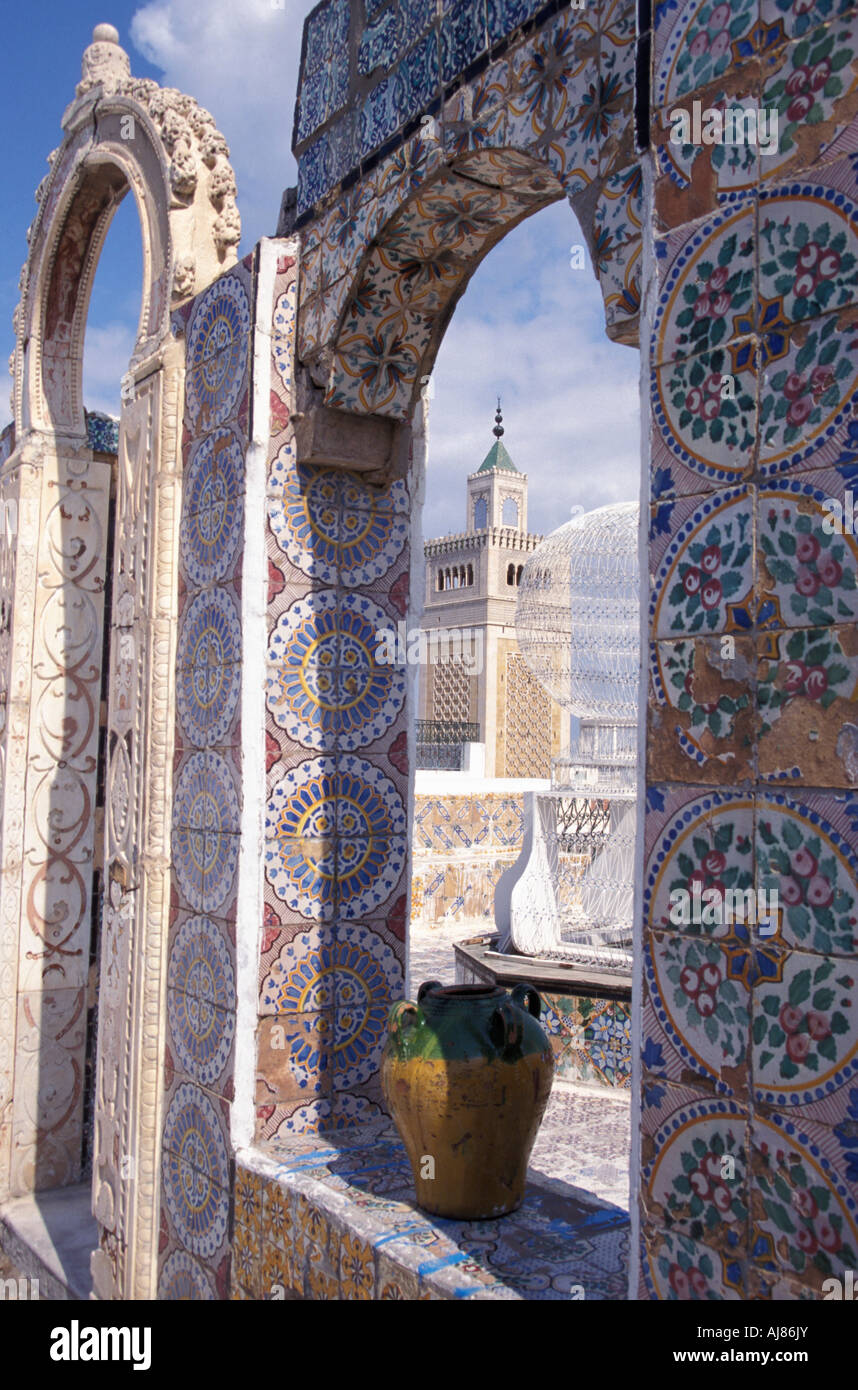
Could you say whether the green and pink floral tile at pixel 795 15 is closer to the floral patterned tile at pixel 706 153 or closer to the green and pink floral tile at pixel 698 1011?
the floral patterned tile at pixel 706 153

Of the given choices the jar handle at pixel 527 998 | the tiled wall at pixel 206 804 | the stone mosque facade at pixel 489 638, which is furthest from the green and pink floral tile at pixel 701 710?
the stone mosque facade at pixel 489 638

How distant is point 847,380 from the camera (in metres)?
1.33

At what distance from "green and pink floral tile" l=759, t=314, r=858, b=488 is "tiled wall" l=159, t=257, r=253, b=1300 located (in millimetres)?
1531

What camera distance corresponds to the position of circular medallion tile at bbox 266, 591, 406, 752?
109 inches

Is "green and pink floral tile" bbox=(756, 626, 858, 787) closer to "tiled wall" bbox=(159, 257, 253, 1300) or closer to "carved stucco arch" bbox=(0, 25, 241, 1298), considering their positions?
"tiled wall" bbox=(159, 257, 253, 1300)

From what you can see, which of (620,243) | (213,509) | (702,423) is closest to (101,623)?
(213,509)

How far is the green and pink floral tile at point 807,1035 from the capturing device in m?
1.29

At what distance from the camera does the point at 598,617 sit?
6.66 meters

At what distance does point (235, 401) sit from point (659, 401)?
58.0 inches

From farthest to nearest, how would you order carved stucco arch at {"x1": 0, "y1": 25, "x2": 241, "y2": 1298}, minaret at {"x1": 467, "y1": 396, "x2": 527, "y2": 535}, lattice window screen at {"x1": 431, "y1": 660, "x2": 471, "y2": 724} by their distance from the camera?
minaret at {"x1": 467, "y1": 396, "x2": 527, "y2": 535}
lattice window screen at {"x1": 431, "y1": 660, "x2": 471, "y2": 724}
carved stucco arch at {"x1": 0, "y1": 25, "x2": 241, "y2": 1298}

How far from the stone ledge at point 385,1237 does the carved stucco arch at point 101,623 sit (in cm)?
53

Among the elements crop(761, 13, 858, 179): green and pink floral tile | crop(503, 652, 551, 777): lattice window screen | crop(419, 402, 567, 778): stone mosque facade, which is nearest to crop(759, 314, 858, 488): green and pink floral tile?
crop(761, 13, 858, 179): green and pink floral tile

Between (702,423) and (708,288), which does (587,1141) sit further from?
(708,288)

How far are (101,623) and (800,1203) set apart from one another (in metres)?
3.13
